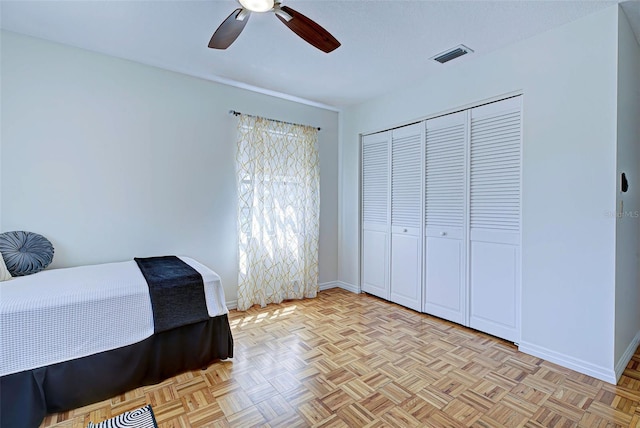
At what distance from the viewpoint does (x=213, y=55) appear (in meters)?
2.77

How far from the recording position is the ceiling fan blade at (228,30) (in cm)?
180

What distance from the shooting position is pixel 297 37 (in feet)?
8.00

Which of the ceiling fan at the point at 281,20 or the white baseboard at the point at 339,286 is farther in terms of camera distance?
the white baseboard at the point at 339,286

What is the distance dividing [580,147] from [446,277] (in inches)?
62.3

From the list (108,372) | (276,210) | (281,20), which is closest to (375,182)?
(276,210)

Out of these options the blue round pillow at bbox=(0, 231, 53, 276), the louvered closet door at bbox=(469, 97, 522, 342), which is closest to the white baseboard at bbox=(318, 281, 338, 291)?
the louvered closet door at bbox=(469, 97, 522, 342)

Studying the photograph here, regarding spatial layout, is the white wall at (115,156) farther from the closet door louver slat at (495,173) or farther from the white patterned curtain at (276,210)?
the closet door louver slat at (495,173)

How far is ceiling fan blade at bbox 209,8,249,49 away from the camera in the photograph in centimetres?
180

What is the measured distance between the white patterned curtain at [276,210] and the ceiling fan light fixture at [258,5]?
1740 mm

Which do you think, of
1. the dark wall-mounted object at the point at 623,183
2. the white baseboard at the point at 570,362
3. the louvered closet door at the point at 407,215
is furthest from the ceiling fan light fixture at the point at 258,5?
the white baseboard at the point at 570,362

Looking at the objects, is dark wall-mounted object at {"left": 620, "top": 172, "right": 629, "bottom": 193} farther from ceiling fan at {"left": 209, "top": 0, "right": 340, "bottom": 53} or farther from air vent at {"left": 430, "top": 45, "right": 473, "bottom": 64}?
ceiling fan at {"left": 209, "top": 0, "right": 340, "bottom": 53}

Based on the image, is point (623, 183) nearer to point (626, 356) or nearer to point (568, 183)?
point (568, 183)

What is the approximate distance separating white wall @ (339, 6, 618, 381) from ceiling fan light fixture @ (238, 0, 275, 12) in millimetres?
2035

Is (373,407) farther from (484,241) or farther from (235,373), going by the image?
(484,241)
